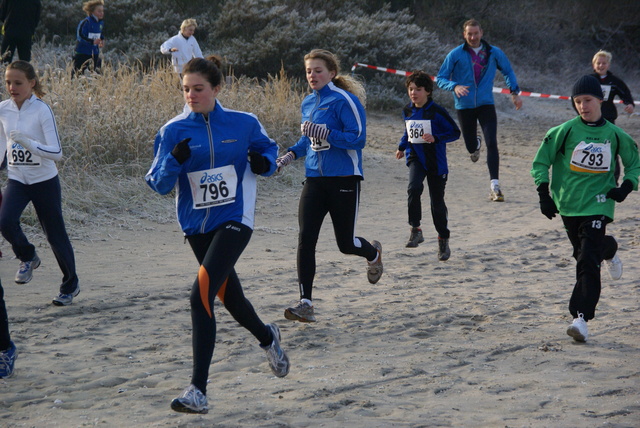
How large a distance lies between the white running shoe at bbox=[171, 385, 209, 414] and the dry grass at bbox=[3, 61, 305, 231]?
18.1 ft

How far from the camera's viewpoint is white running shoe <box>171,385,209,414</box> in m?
4.03

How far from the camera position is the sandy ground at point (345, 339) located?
14.3ft

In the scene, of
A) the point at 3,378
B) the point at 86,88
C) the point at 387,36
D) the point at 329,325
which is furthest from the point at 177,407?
the point at 387,36

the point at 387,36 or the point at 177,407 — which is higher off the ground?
the point at 387,36

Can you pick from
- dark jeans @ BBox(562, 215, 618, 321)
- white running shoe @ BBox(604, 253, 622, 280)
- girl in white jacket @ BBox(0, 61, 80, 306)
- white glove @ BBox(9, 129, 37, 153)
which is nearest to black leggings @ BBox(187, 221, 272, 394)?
white glove @ BBox(9, 129, 37, 153)

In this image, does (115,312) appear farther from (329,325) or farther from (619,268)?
(619,268)

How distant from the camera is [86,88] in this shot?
39.6 feet

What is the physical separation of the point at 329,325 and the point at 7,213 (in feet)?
Answer: 8.00

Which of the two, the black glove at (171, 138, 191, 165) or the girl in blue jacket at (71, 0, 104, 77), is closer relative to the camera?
the black glove at (171, 138, 191, 165)

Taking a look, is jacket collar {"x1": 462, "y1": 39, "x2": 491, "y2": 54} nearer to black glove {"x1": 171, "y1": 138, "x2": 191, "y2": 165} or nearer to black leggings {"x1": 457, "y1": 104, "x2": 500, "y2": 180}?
black leggings {"x1": 457, "y1": 104, "x2": 500, "y2": 180}

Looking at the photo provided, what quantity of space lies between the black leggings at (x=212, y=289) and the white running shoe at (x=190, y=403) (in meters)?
0.06

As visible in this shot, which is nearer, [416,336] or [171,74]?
[416,336]

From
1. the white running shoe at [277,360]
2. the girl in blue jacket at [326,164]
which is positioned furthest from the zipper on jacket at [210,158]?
the girl in blue jacket at [326,164]

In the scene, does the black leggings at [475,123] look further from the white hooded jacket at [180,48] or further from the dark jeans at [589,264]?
the white hooded jacket at [180,48]
